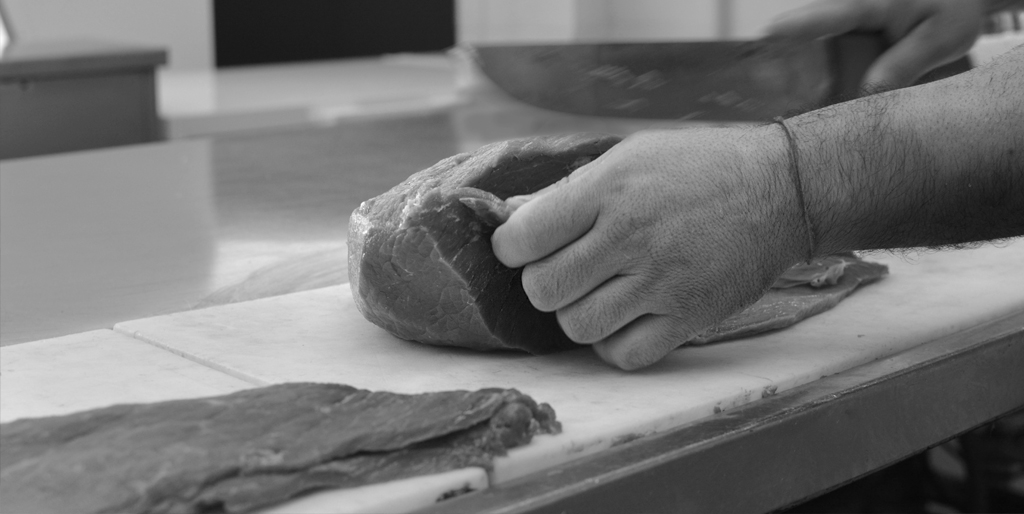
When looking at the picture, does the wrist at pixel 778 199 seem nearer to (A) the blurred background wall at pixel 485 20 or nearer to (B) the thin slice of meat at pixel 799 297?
(B) the thin slice of meat at pixel 799 297

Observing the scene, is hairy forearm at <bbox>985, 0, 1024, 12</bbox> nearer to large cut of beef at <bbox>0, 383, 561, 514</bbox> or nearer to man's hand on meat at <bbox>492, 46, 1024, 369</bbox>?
man's hand on meat at <bbox>492, 46, 1024, 369</bbox>

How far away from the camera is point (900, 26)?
236 centimetres

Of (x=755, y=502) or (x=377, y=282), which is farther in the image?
(x=377, y=282)

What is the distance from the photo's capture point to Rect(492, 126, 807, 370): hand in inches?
55.2

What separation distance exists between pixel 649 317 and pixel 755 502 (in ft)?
0.92

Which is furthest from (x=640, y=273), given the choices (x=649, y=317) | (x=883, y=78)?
(x=883, y=78)

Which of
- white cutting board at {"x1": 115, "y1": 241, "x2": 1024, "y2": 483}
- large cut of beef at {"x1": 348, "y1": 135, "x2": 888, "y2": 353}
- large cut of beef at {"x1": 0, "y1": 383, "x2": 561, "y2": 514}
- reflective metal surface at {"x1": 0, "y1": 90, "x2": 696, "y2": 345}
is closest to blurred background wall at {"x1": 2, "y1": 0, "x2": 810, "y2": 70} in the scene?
reflective metal surface at {"x1": 0, "y1": 90, "x2": 696, "y2": 345}

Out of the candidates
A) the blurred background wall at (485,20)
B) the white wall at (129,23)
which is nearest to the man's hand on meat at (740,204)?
the blurred background wall at (485,20)

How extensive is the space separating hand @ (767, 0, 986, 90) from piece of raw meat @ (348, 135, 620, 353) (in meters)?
0.88

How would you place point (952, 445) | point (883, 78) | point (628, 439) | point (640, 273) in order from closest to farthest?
point (628, 439) < point (640, 273) < point (883, 78) < point (952, 445)

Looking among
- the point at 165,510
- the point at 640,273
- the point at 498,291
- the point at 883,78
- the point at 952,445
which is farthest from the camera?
the point at 952,445

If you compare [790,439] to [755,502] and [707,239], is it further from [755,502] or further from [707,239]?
[707,239]

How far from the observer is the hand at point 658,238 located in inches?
55.2

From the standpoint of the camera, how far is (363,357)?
155 centimetres
